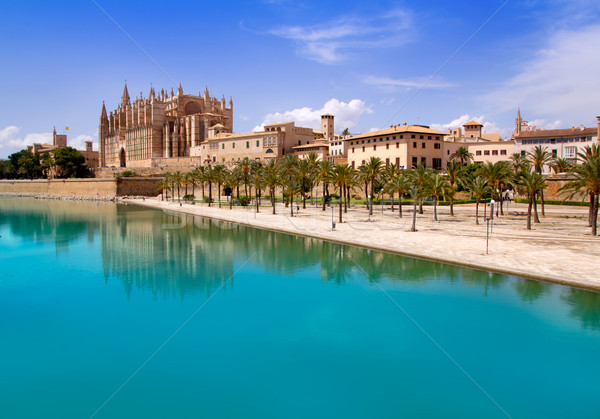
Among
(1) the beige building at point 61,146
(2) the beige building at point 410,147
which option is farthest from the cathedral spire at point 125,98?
(2) the beige building at point 410,147

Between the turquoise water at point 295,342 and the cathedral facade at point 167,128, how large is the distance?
69.6 m

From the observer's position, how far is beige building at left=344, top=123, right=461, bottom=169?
181 ft

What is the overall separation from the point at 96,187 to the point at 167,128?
21.3 metres

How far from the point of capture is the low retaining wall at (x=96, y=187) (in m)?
81.4

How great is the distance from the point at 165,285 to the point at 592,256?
19.6 m

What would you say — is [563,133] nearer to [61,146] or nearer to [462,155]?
[462,155]

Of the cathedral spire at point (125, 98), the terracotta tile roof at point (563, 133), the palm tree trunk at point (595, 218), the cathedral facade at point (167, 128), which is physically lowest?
the palm tree trunk at point (595, 218)

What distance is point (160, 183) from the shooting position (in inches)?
3041

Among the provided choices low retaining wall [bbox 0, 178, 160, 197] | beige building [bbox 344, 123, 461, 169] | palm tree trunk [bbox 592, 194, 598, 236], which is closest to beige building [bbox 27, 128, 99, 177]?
low retaining wall [bbox 0, 178, 160, 197]

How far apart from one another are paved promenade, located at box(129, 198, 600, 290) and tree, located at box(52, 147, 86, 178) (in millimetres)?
68466

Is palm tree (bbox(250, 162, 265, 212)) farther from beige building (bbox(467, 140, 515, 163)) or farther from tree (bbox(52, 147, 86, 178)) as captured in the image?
tree (bbox(52, 147, 86, 178))

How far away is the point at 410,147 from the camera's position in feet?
181

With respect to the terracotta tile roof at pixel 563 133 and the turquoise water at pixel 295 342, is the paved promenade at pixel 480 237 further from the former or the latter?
the terracotta tile roof at pixel 563 133

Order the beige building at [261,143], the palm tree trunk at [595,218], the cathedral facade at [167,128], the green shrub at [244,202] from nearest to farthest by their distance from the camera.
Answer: the palm tree trunk at [595,218], the green shrub at [244,202], the beige building at [261,143], the cathedral facade at [167,128]
